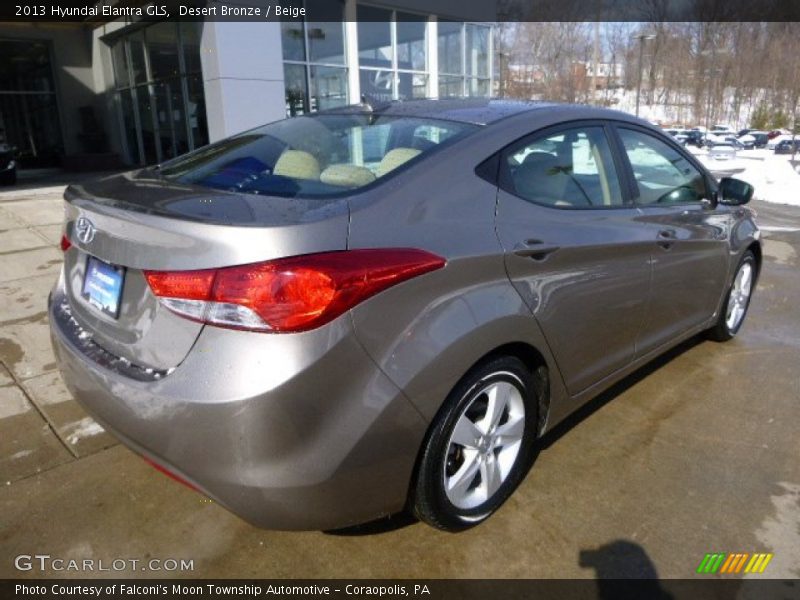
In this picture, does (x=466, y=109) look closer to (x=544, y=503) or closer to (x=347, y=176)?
(x=347, y=176)

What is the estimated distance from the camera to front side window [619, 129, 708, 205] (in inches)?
125

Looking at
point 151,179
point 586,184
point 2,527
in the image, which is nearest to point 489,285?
point 586,184

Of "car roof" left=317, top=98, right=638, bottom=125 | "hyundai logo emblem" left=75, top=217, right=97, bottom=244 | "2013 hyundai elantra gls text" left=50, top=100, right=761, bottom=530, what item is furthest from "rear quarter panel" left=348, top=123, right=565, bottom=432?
"hyundai logo emblem" left=75, top=217, right=97, bottom=244

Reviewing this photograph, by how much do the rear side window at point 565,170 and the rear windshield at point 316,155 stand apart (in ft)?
0.82

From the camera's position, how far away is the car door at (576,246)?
2348 mm

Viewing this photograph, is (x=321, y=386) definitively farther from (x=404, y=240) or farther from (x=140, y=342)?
(x=140, y=342)

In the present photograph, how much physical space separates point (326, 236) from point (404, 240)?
275 millimetres

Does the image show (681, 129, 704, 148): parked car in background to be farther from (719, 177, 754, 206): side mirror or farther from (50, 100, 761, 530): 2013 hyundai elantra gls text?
(50, 100, 761, 530): 2013 hyundai elantra gls text

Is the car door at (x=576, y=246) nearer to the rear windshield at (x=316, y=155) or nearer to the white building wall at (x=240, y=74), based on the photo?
the rear windshield at (x=316, y=155)

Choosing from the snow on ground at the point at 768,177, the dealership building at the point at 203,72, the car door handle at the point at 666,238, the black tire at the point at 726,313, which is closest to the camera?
the car door handle at the point at 666,238

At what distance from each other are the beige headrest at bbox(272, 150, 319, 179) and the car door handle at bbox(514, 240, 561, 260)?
79cm

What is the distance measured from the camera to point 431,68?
17.6 metres

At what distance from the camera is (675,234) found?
3.25 m

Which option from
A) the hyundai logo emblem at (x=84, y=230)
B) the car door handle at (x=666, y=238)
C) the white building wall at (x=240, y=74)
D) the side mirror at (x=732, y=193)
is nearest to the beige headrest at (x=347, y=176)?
the hyundai logo emblem at (x=84, y=230)
